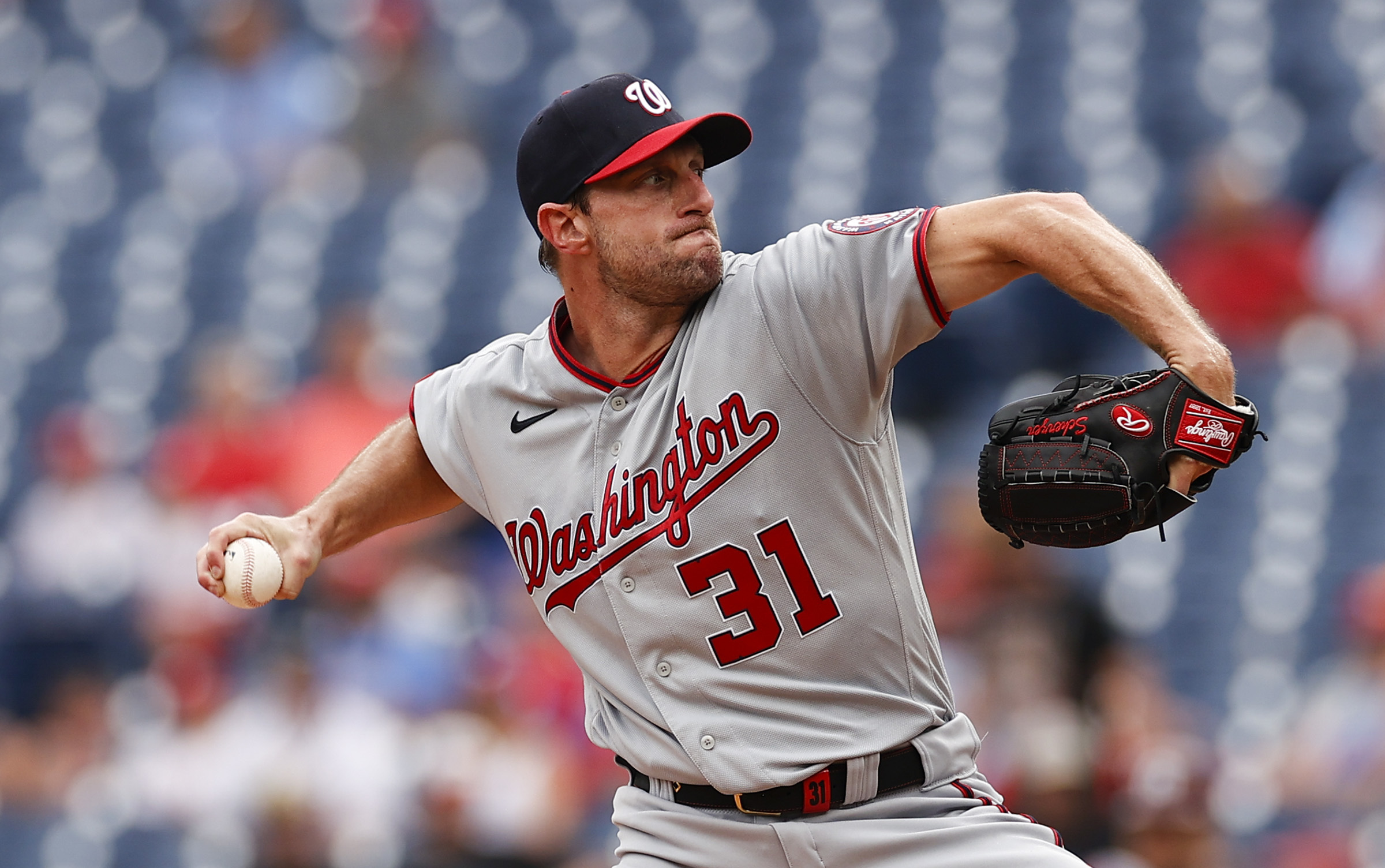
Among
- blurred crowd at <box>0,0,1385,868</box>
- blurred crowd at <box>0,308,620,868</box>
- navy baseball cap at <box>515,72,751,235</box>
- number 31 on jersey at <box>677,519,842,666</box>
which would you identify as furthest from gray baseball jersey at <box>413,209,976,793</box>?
blurred crowd at <box>0,308,620,868</box>

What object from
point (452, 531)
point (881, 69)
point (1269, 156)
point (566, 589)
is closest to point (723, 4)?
point (881, 69)

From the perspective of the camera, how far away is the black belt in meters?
2.64

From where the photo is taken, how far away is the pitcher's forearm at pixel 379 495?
3035 mm

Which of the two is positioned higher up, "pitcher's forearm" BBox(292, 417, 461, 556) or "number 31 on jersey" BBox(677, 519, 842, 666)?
"pitcher's forearm" BBox(292, 417, 461, 556)

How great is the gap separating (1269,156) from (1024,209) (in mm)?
5755

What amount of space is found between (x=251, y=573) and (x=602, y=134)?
99cm

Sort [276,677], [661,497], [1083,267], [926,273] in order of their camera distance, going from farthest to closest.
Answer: [276,677]
[661,497]
[926,273]
[1083,267]

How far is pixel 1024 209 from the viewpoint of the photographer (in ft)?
7.78

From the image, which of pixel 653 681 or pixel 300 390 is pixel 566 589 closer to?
pixel 653 681

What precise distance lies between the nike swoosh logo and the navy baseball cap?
362 millimetres

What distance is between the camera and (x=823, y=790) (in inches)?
104

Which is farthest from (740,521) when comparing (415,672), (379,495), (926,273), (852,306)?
(415,672)

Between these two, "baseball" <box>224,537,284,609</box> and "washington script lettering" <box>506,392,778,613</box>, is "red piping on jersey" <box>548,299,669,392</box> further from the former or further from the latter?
"baseball" <box>224,537,284,609</box>

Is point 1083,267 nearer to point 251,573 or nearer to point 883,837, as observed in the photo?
point 883,837
